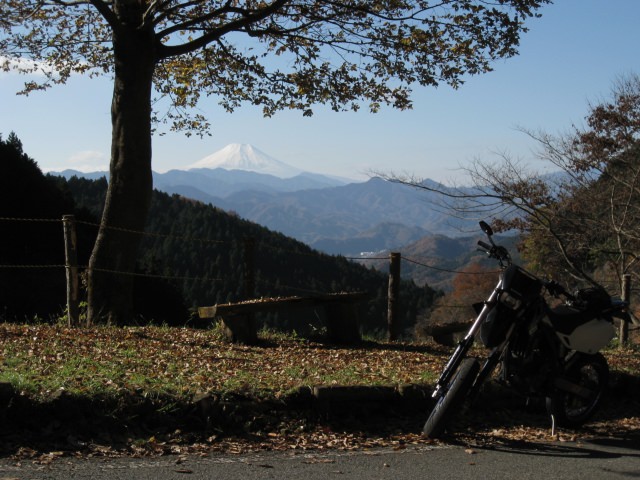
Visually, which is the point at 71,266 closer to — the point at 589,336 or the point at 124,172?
the point at 124,172

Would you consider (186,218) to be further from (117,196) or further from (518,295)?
(518,295)

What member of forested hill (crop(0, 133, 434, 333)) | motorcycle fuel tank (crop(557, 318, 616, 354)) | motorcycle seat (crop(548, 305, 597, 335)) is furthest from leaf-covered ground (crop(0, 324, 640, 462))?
forested hill (crop(0, 133, 434, 333))

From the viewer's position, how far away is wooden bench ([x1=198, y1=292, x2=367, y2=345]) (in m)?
8.59

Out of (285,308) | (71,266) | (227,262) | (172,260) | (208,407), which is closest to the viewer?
(208,407)

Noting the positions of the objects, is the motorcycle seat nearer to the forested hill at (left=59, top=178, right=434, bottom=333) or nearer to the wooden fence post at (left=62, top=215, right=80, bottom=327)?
the wooden fence post at (left=62, top=215, right=80, bottom=327)

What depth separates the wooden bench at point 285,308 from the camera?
859cm

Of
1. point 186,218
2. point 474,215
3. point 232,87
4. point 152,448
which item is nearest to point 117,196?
point 232,87

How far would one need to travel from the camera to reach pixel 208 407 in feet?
17.4

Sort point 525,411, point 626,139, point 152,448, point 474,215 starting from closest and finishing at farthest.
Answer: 1. point 152,448
2. point 525,411
3. point 474,215
4. point 626,139

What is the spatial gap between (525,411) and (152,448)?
3295 millimetres

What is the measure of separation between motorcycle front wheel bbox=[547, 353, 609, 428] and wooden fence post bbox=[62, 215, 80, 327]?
651cm

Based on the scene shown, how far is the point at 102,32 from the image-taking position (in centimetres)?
1312

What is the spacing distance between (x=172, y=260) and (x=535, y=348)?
5118 centimetres

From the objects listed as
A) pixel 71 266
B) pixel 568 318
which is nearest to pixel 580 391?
pixel 568 318
